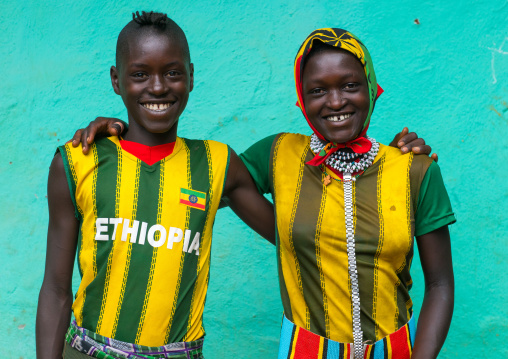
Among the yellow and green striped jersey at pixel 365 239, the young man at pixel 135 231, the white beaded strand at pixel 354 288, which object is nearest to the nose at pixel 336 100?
the yellow and green striped jersey at pixel 365 239

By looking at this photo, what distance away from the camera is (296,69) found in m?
2.57

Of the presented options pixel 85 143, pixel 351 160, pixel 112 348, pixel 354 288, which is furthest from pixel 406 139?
pixel 112 348

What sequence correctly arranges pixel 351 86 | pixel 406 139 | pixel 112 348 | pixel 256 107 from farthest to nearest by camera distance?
pixel 256 107 → pixel 406 139 → pixel 351 86 → pixel 112 348

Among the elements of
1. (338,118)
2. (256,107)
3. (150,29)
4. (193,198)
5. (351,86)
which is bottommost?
(193,198)

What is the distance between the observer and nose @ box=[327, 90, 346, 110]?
95.9 inches

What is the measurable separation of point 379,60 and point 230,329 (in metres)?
1.62

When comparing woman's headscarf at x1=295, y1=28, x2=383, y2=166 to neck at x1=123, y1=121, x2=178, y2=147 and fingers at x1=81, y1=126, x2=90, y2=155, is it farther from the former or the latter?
fingers at x1=81, y1=126, x2=90, y2=155

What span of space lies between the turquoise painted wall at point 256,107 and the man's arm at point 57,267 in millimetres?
1243

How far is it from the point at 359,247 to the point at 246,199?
0.50 meters

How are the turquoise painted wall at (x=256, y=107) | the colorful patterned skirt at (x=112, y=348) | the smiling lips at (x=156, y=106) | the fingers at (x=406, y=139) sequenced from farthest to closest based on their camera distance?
the turquoise painted wall at (x=256, y=107) → the fingers at (x=406, y=139) → the smiling lips at (x=156, y=106) → the colorful patterned skirt at (x=112, y=348)

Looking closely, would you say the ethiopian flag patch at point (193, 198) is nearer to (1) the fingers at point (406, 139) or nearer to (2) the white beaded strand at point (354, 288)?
(2) the white beaded strand at point (354, 288)

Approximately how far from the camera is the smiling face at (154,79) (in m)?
2.46

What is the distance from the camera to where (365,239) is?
2.47 meters

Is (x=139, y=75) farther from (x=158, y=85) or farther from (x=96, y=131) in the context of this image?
(x=96, y=131)
